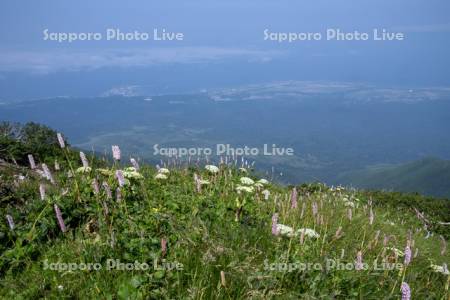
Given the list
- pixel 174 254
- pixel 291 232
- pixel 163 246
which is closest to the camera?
pixel 163 246

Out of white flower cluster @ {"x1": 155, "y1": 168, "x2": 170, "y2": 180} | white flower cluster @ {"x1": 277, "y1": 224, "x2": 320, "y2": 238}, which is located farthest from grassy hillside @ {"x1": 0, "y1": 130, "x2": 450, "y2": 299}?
white flower cluster @ {"x1": 155, "y1": 168, "x2": 170, "y2": 180}

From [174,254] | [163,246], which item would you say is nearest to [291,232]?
[174,254]

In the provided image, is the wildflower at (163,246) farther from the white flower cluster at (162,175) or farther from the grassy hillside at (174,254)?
the white flower cluster at (162,175)

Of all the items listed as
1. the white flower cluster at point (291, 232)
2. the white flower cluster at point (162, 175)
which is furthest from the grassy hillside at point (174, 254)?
the white flower cluster at point (162, 175)

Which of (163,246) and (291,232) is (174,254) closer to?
(163,246)

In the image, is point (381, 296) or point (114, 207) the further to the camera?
point (114, 207)

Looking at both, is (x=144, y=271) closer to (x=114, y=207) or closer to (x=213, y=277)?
(x=213, y=277)

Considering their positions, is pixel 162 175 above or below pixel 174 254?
above

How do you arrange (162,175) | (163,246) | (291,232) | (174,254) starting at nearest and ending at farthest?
(163,246) < (174,254) < (291,232) < (162,175)

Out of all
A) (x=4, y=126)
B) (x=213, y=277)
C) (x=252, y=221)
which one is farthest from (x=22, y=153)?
(x=213, y=277)

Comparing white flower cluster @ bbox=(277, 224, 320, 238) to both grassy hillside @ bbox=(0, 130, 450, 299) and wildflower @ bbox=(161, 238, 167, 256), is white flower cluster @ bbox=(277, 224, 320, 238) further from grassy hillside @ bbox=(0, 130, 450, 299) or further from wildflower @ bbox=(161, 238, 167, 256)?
wildflower @ bbox=(161, 238, 167, 256)

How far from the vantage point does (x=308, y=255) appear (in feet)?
A: 19.5

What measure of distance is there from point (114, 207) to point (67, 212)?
0.70m

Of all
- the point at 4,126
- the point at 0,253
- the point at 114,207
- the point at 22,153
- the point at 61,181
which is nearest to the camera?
the point at 0,253
